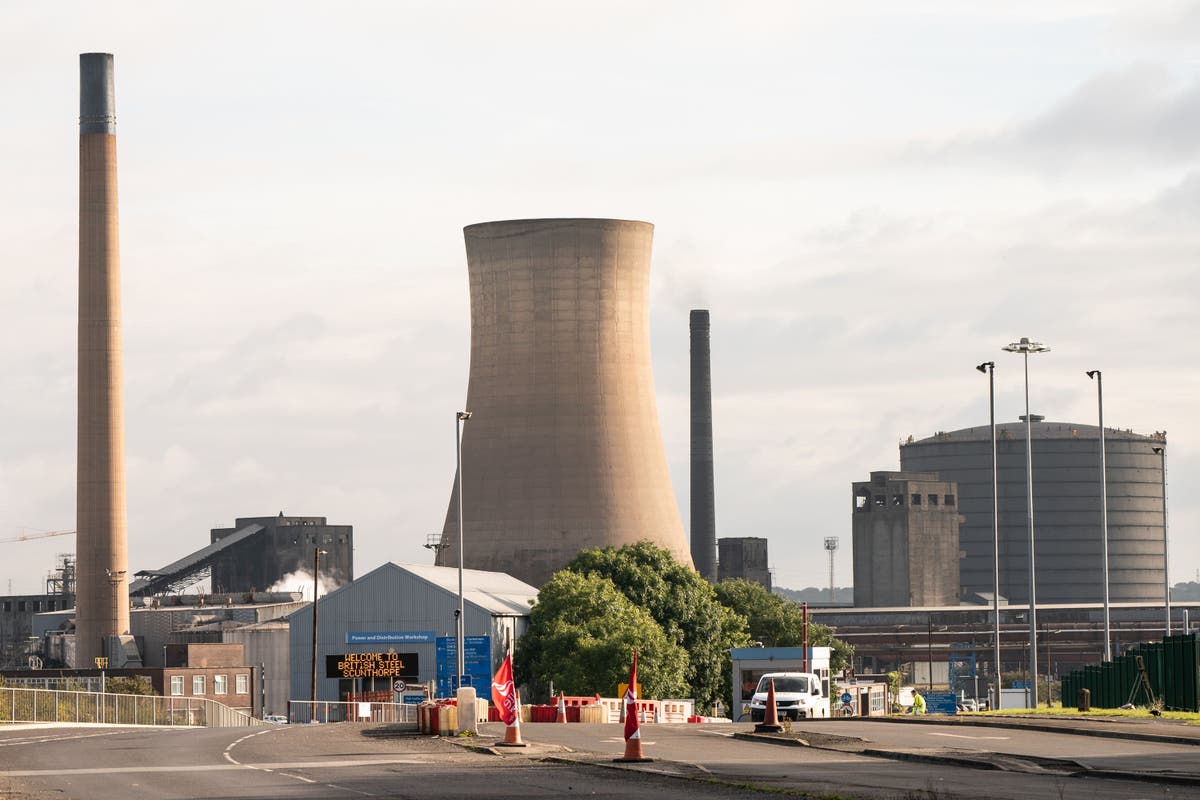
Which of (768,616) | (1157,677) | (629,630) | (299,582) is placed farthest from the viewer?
(299,582)

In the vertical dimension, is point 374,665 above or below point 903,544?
below

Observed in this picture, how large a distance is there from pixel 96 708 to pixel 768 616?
5046 cm

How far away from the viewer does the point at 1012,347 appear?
2160 inches

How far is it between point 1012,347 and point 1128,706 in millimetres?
16048

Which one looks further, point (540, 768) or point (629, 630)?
point (629, 630)

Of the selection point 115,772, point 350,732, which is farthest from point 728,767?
point 350,732

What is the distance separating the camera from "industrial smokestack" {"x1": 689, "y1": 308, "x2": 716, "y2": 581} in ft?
393

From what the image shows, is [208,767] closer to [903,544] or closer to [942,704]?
[942,704]

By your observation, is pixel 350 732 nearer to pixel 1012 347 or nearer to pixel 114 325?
pixel 1012 347

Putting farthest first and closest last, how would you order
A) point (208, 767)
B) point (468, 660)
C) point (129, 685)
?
point (129, 685) < point (468, 660) < point (208, 767)

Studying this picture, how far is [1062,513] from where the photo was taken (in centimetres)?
18975

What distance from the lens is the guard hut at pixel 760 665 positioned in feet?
209

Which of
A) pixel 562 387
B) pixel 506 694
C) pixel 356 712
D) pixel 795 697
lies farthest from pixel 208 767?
pixel 562 387

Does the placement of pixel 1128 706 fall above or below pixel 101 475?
below
